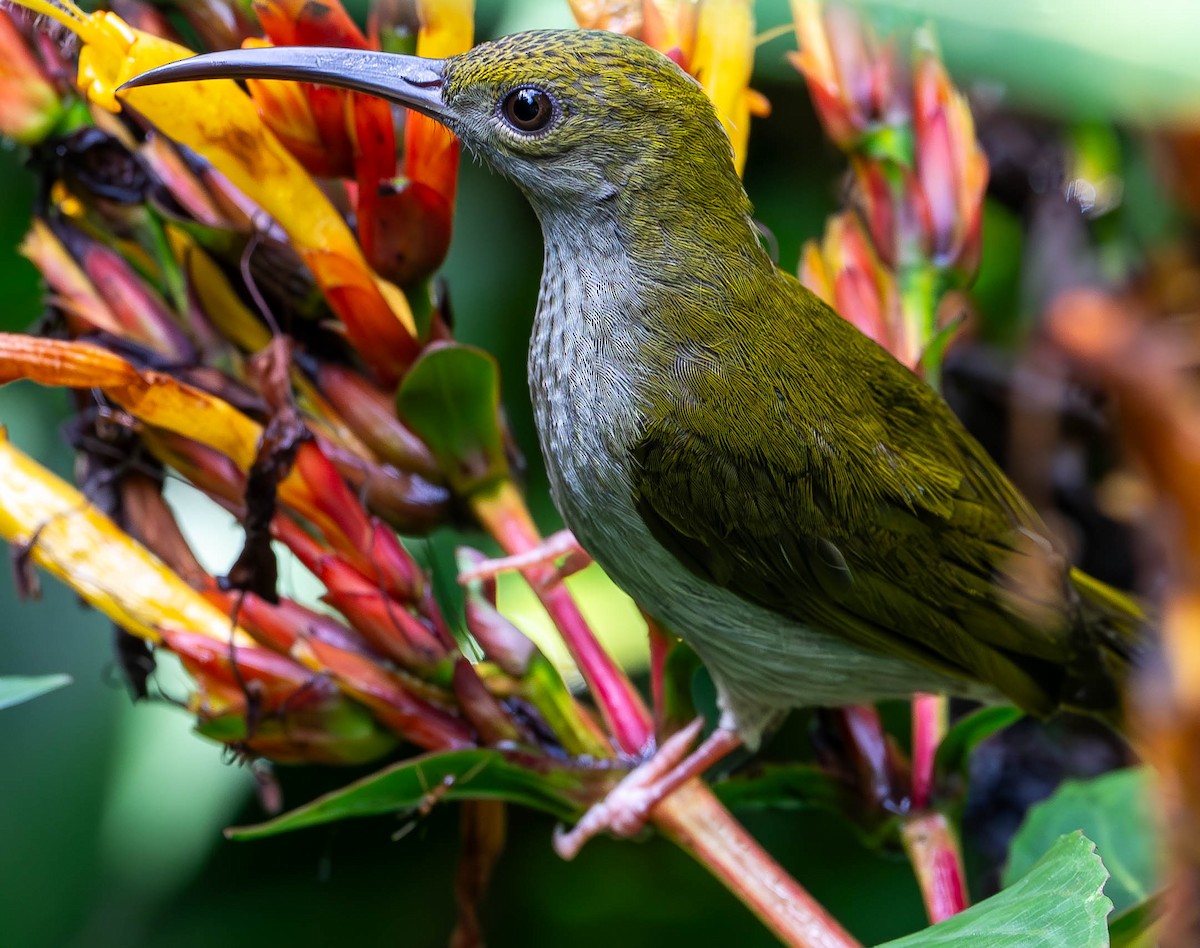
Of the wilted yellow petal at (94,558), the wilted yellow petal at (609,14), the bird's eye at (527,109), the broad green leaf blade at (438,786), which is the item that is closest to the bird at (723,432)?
the bird's eye at (527,109)

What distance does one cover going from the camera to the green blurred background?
190 centimetres

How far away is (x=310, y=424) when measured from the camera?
160cm

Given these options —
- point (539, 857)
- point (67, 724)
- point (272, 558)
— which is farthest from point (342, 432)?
point (539, 857)

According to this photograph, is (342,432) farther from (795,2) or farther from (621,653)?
(795,2)

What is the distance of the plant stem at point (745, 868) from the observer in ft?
4.53

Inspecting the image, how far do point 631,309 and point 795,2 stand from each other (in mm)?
599

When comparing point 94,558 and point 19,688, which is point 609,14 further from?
point 19,688

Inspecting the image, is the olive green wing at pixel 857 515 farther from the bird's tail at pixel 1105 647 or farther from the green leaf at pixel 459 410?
the green leaf at pixel 459 410

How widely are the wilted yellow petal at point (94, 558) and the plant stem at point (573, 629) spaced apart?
14.0 inches

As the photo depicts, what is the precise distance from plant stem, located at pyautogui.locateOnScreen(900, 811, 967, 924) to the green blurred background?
1.75 feet

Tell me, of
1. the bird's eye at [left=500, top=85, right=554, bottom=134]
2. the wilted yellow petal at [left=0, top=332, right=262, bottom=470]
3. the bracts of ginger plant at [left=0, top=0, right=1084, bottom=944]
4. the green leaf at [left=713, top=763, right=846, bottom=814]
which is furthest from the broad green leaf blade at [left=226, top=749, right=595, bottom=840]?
the bird's eye at [left=500, top=85, right=554, bottom=134]

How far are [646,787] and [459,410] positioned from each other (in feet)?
1.71

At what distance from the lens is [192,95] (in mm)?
1428

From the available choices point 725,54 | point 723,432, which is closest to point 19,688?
point 723,432
